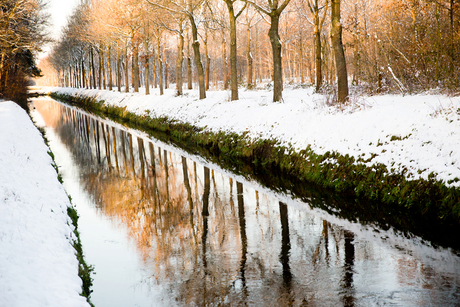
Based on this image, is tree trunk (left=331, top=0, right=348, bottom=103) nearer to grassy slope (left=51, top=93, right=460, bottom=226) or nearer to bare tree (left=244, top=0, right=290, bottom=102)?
grassy slope (left=51, top=93, right=460, bottom=226)

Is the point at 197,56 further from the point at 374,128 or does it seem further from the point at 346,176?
the point at 346,176

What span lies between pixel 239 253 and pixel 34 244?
3.16 meters

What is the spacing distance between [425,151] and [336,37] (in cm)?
634

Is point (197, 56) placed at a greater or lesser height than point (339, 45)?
greater

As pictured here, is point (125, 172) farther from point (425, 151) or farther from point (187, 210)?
point (425, 151)

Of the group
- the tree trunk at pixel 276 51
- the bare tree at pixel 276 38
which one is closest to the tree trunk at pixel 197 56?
the bare tree at pixel 276 38

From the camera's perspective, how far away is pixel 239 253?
6.18m

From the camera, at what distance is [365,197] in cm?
870

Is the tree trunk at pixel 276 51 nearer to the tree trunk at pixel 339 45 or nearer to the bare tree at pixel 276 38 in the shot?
the bare tree at pixel 276 38

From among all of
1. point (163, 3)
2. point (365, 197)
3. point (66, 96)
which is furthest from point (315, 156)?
point (66, 96)

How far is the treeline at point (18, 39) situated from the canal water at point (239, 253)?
1749cm

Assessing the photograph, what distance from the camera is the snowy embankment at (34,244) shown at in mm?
3868

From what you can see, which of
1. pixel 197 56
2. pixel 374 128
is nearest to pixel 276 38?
pixel 197 56

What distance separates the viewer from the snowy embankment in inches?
152
